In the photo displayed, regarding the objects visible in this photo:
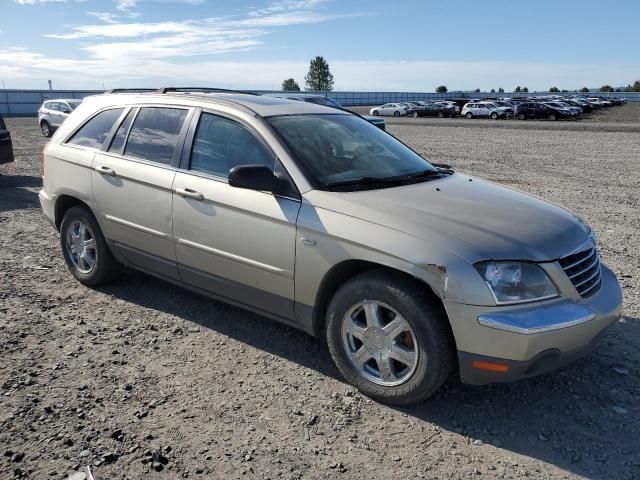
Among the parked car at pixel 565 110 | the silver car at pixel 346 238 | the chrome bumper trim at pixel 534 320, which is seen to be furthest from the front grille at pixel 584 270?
the parked car at pixel 565 110

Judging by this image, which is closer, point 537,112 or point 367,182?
point 367,182

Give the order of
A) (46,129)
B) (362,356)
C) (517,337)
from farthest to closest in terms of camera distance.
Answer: (46,129), (362,356), (517,337)

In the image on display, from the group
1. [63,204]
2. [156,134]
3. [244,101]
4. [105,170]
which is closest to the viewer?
[244,101]

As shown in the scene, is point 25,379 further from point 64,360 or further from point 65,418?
point 65,418

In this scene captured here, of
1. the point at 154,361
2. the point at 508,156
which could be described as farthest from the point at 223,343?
the point at 508,156

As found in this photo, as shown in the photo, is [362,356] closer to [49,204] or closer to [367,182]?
[367,182]

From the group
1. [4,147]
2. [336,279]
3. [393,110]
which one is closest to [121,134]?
[336,279]

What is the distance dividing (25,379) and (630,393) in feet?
12.9

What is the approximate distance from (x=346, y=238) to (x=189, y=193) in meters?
1.39

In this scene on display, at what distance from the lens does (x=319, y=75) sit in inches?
4963

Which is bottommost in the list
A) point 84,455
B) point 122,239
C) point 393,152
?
point 84,455

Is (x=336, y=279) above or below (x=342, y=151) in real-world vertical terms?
below

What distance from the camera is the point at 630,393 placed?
3.58 meters

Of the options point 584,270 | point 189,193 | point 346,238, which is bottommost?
point 584,270
